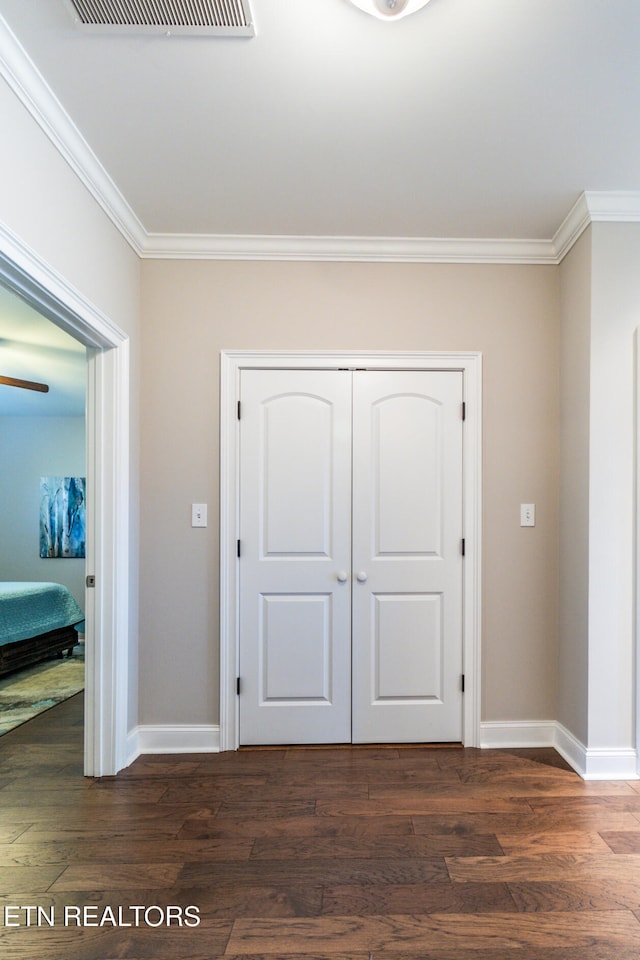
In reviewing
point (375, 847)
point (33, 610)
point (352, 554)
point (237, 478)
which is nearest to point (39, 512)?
point (33, 610)

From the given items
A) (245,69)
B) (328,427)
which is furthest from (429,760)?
(245,69)

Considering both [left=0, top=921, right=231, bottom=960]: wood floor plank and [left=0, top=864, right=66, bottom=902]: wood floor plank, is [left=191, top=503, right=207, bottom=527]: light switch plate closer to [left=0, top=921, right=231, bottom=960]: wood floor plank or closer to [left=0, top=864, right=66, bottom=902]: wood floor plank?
[left=0, top=864, right=66, bottom=902]: wood floor plank

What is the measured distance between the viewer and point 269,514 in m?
3.00

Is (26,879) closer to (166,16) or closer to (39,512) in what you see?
(166,16)

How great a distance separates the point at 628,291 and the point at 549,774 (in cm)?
229

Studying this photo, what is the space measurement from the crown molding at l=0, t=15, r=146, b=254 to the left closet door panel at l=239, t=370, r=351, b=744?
0.96 metres

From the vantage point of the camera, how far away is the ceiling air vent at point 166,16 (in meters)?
1.57

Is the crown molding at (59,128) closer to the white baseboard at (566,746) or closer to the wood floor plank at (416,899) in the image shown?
the wood floor plank at (416,899)

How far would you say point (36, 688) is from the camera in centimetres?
413

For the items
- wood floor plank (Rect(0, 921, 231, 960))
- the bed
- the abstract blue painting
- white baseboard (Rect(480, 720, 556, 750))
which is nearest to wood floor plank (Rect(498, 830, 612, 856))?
white baseboard (Rect(480, 720, 556, 750))

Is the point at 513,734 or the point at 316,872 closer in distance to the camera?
the point at 316,872

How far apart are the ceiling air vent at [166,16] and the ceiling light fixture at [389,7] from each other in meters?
0.32

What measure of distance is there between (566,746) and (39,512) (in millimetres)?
5908

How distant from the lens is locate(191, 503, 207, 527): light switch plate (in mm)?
2973
